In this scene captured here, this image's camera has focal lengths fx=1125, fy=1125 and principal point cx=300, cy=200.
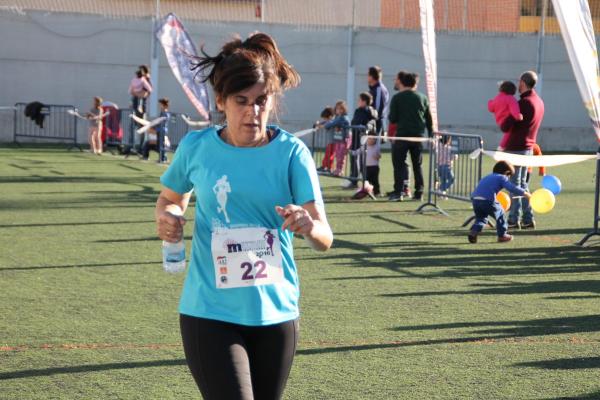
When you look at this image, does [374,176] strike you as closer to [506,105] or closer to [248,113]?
[506,105]

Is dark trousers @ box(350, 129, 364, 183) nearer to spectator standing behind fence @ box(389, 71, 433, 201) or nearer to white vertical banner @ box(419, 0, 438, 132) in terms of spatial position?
spectator standing behind fence @ box(389, 71, 433, 201)

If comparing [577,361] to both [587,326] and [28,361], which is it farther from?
[28,361]

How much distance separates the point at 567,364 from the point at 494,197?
625cm

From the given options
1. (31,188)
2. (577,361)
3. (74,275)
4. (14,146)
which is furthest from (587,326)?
(14,146)

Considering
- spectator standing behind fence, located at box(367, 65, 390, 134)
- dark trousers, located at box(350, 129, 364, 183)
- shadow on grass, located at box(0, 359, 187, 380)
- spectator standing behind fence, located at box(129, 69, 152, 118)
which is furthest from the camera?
spectator standing behind fence, located at box(129, 69, 152, 118)

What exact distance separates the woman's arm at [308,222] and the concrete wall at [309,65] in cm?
2721

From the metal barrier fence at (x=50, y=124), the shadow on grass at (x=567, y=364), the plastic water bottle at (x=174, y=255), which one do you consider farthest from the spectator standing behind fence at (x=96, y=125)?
the plastic water bottle at (x=174, y=255)

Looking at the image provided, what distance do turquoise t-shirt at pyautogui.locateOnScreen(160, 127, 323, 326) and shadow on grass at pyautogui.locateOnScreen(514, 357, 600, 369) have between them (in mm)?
3352

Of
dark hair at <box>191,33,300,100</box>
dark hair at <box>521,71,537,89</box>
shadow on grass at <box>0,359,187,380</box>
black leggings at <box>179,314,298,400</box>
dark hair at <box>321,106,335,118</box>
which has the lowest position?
shadow on grass at <box>0,359,187,380</box>

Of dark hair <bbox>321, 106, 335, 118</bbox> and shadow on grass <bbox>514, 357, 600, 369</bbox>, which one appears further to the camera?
dark hair <bbox>321, 106, 335, 118</bbox>

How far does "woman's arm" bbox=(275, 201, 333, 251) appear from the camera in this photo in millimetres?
3666

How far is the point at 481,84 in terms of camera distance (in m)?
34.9

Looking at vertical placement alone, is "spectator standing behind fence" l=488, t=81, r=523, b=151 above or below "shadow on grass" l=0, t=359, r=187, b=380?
above

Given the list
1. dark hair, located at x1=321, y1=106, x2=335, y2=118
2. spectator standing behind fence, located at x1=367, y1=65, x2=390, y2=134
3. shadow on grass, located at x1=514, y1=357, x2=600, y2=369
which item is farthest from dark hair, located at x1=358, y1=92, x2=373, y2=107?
shadow on grass, located at x1=514, y1=357, x2=600, y2=369
